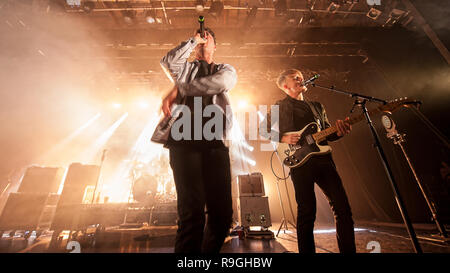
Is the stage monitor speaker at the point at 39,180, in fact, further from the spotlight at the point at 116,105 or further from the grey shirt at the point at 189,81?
the grey shirt at the point at 189,81

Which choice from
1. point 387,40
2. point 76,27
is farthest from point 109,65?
point 387,40

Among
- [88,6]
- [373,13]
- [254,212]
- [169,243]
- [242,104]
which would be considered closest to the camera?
[169,243]

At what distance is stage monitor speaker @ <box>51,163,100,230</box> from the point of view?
12.2ft

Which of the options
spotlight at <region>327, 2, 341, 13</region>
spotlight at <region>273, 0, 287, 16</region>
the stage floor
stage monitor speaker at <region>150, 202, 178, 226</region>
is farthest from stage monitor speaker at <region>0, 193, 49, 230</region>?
spotlight at <region>327, 2, 341, 13</region>

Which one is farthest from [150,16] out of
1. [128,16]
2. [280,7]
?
[280,7]

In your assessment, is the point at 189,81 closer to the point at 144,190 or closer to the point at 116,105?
the point at 144,190

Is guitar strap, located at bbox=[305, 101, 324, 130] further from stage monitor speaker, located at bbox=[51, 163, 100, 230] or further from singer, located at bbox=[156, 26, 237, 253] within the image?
stage monitor speaker, located at bbox=[51, 163, 100, 230]

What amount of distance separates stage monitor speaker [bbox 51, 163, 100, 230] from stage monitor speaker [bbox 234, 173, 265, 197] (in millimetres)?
3675

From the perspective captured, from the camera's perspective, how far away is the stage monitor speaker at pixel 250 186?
500 centimetres

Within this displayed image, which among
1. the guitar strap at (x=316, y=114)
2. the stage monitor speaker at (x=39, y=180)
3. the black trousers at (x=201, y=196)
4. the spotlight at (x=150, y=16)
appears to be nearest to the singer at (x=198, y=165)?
the black trousers at (x=201, y=196)

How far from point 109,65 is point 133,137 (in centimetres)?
564

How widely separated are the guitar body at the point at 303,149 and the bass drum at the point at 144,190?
15.6ft

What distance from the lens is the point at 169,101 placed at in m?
1.31

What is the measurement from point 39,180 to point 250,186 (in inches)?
245
